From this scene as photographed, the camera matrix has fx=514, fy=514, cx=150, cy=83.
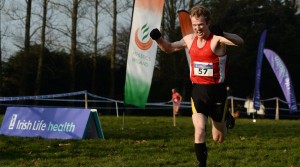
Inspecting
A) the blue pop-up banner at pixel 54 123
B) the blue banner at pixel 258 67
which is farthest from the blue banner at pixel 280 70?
the blue pop-up banner at pixel 54 123

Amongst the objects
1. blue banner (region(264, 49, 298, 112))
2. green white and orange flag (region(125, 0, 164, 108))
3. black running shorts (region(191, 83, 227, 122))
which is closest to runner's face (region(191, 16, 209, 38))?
black running shorts (region(191, 83, 227, 122))

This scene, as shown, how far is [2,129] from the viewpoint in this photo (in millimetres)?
12438

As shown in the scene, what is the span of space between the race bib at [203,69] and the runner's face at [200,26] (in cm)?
39

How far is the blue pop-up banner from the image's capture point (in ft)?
37.4

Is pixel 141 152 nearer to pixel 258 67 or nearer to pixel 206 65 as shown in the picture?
pixel 206 65

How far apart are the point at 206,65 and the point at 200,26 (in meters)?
0.53

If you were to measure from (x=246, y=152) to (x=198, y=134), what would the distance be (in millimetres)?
3053

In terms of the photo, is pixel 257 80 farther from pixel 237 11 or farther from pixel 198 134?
pixel 237 11

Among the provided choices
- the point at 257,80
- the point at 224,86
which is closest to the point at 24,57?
the point at 257,80

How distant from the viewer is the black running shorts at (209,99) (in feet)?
22.3

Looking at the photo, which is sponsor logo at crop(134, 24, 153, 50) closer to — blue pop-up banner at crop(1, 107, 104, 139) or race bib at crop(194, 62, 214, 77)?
blue pop-up banner at crop(1, 107, 104, 139)

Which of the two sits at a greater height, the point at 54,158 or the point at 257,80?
the point at 257,80

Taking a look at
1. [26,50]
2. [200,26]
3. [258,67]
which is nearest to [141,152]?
[200,26]

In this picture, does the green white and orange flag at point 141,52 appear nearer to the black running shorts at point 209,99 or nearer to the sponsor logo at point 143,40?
the sponsor logo at point 143,40
